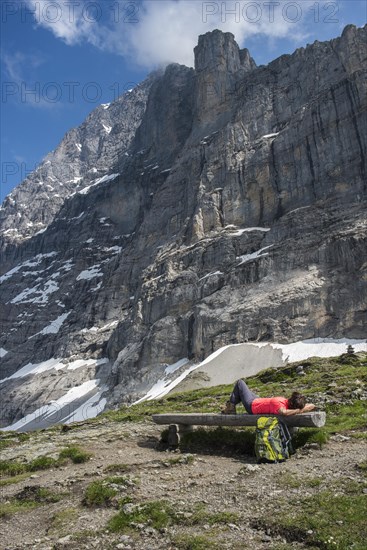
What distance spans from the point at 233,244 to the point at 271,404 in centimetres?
9217

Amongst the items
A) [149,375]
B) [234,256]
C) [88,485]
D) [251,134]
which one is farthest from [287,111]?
[88,485]

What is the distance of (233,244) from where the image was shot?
103062 millimetres

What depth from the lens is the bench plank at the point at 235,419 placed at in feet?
36.5

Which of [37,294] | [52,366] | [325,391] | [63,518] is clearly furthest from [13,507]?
[37,294]

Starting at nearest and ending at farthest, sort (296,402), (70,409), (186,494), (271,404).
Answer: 1. (186,494)
2. (296,402)
3. (271,404)
4. (70,409)

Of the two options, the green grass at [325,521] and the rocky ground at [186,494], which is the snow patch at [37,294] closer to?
the rocky ground at [186,494]

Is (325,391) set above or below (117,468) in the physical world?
above

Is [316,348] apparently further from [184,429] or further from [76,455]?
[76,455]

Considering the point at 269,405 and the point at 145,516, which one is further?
the point at 269,405

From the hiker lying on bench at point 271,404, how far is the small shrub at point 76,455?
424 centimetres

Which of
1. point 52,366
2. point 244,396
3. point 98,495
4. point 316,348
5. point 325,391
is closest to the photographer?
point 98,495

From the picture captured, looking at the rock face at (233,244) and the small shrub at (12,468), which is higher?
the rock face at (233,244)

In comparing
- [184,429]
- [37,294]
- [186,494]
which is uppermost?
[37,294]

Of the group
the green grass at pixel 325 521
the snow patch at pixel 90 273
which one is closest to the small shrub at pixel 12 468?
the green grass at pixel 325 521
